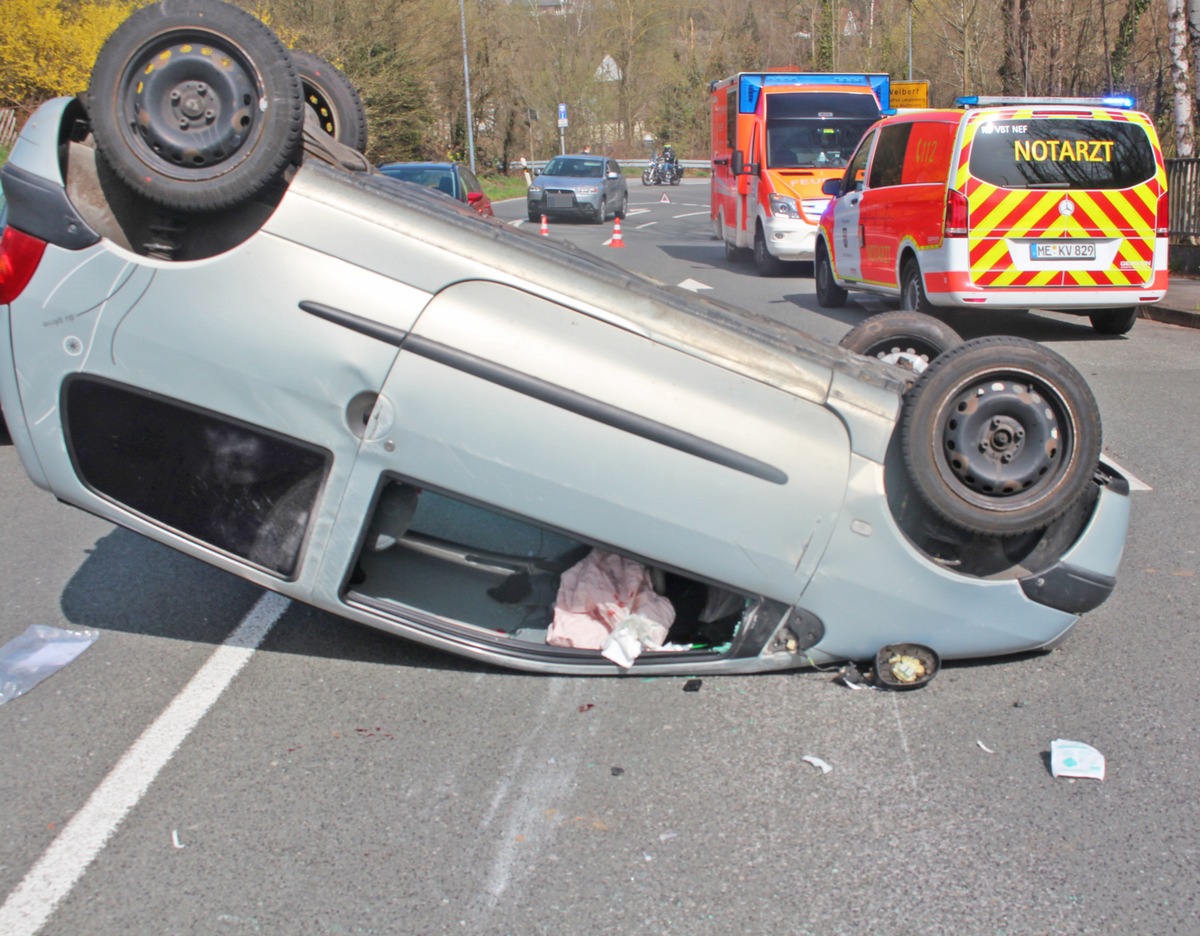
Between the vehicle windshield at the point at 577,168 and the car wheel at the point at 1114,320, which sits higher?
the car wheel at the point at 1114,320

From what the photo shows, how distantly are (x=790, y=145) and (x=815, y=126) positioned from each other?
546mm

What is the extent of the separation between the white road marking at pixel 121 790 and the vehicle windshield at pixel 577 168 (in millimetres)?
27735

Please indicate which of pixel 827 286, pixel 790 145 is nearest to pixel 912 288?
pixel 827 286

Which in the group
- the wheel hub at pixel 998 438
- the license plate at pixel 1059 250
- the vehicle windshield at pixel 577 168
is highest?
the wheel hub at pixel 998 438

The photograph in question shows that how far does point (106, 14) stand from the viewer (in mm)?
30562

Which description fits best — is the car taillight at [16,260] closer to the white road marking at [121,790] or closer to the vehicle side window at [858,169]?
the white road marking at [121,790]

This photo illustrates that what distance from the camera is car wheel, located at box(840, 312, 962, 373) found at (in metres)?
4.91

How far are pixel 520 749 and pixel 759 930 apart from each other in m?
1.06

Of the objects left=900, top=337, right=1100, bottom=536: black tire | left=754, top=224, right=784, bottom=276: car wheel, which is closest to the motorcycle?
left=754, top=224, right=784, bottom=276: car wheel

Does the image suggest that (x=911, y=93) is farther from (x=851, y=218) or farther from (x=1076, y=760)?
(x=1076, y=760)

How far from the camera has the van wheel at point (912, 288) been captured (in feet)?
38.4

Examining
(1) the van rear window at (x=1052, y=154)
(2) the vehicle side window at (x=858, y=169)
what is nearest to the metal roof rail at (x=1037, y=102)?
(1) the van rear window at (x=1052, y=154)

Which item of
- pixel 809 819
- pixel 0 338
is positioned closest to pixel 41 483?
pixel 0 338

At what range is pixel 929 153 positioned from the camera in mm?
11469
